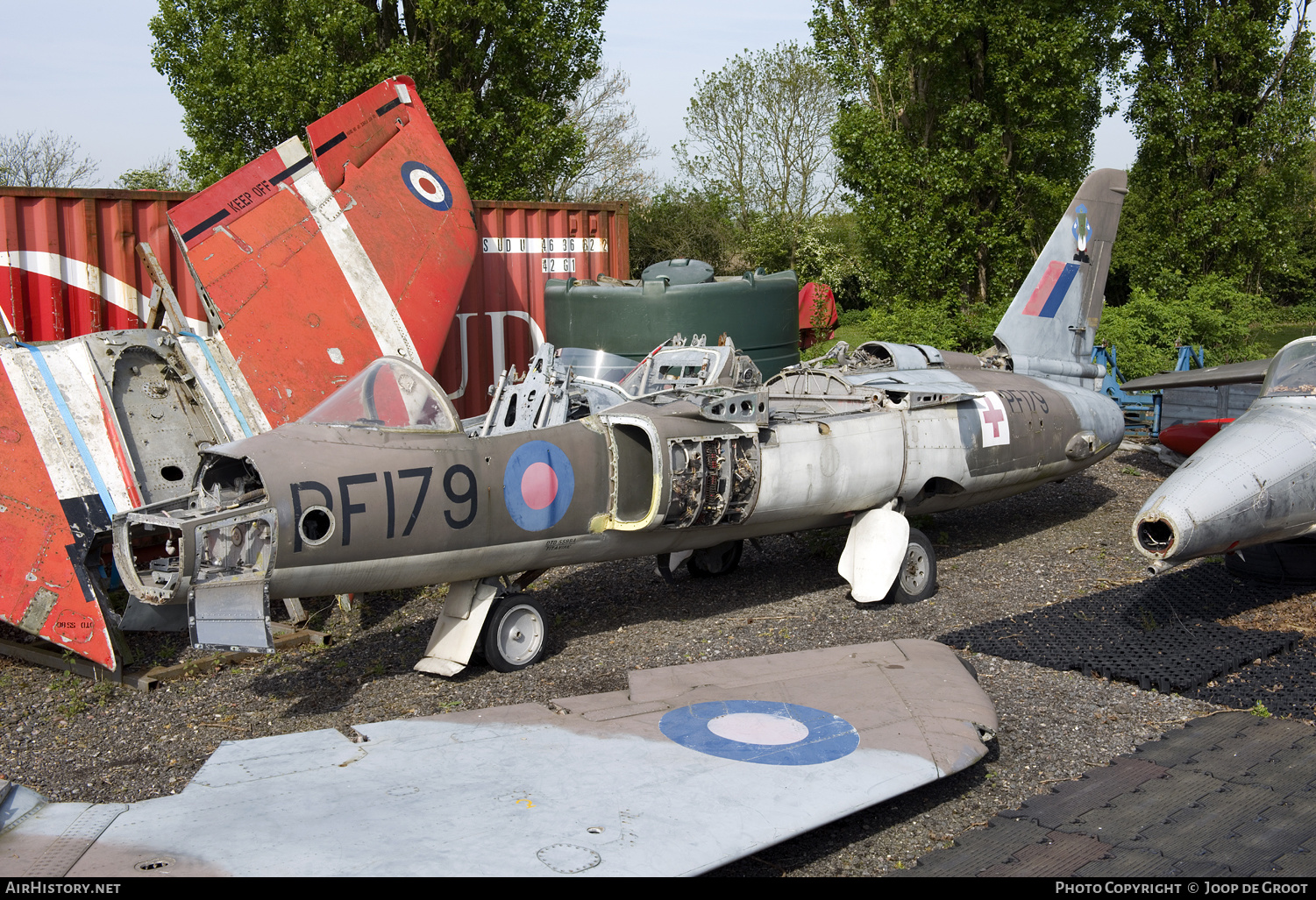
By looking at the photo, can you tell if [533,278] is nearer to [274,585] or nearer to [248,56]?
[274,585]

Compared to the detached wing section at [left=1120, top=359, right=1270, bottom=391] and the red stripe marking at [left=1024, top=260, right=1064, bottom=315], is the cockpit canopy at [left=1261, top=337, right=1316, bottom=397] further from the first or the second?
the detached wing section at [left=1120, top=359, right=1270, bottom=391]

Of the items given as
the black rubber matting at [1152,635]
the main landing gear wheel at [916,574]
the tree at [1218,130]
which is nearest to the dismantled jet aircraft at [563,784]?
the black rubber matting at [1152,635]

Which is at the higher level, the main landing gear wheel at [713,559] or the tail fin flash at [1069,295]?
the tail fin flash at [1069,295]

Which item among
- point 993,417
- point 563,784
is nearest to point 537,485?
point 563,784

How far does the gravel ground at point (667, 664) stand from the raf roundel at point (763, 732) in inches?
13.0

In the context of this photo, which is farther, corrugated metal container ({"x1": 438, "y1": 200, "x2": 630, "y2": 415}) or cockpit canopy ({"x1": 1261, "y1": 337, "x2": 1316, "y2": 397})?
corrugated metal container ({"x1": 438, "y1": 200, "x2": 630, "y2": 415})

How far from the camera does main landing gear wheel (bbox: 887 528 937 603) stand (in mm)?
7848

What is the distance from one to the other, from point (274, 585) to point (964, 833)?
364 centimetres

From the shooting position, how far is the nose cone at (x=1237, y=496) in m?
5.87

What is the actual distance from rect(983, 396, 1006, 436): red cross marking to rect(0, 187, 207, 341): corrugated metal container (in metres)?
7.49

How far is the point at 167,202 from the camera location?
9750mm

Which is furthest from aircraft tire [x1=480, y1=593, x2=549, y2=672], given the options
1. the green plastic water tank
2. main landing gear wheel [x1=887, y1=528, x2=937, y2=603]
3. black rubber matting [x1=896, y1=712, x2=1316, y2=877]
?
the green plastic water tank

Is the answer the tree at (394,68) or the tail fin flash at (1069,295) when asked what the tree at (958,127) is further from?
the tail fin flash at (1069,295)

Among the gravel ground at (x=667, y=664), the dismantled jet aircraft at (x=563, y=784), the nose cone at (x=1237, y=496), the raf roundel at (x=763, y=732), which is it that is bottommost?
the gravel ground at (x=667, y=664)
